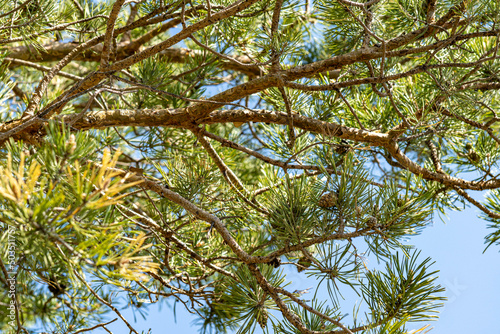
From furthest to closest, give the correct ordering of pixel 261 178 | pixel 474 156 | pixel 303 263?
pixel 474 156, pixel 261 178, pixel 303 263

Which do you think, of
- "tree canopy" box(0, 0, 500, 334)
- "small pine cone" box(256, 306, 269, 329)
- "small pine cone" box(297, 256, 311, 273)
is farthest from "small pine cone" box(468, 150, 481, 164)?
"small pine cone" box(256, 306, 269, 329)

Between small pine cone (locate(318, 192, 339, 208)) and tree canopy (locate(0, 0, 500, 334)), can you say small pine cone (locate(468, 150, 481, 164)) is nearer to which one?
tree canopy (locate(0, 0, 500, 334))

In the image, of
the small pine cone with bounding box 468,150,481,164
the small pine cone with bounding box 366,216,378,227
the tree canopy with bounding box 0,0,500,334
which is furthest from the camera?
the small pine cone with bounding box 468,150,481,164

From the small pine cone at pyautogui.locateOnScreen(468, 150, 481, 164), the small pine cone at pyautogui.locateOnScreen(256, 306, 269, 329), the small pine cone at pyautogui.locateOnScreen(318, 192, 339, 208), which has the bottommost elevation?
the small pine cone at pyautogui.locateOnScreen(256, 306, 269, 329)

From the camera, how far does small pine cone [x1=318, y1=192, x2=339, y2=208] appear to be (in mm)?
646

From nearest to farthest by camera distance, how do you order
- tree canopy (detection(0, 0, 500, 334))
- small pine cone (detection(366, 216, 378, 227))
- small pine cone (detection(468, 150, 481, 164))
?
tree canopy (detection(0, 0, 500, 334))
small pine cone (detection(366, 216, 378, 227))
small pine cone (detection(468, 150, 481, 164))

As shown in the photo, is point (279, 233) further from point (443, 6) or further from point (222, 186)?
point (443, 6)

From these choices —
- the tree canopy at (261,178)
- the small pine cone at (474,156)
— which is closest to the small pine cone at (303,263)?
the tree canopy at (261,178)

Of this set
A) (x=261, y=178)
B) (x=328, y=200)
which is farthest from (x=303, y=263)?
(x=261, y=178)

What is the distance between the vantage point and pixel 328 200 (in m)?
0.65

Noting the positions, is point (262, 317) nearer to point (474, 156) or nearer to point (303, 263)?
point (303, 263)

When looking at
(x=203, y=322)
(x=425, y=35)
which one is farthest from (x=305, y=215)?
(x=203, y=322)

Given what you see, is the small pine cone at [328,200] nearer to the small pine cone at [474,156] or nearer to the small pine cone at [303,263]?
the small pine cone at [303,263]

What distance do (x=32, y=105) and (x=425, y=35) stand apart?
0.67m
